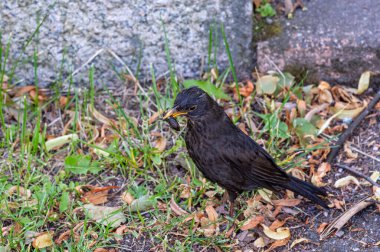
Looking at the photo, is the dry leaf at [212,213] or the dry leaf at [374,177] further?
the dry leaf at [374,177]

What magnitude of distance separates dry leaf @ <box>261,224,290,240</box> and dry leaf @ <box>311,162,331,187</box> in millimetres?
524

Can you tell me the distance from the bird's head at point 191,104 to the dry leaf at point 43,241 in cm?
108

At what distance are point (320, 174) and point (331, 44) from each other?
118 centimetres

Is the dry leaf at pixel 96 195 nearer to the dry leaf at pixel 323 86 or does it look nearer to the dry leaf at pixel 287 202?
the dry leaf at pixel 287 202

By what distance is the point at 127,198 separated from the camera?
504 cm

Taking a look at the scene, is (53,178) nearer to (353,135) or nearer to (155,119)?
(155,119)

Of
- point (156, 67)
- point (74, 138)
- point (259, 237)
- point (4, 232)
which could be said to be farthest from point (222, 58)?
point (4, 232)

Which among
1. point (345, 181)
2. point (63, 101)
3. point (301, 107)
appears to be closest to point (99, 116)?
point (63, 101)

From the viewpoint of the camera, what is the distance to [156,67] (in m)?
5.97

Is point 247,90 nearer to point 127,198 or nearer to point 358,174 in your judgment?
point 358,174

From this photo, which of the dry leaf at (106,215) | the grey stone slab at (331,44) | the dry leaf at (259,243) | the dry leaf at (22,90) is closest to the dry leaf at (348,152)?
the grey stone slab at (331,44)

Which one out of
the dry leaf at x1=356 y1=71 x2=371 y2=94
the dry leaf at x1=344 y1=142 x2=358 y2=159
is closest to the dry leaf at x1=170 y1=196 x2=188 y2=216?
the dry leaf at x1=344 y1=142 x2=358 y2=159

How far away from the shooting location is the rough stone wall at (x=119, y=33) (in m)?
5.67

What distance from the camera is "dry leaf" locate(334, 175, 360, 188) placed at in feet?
16.8
